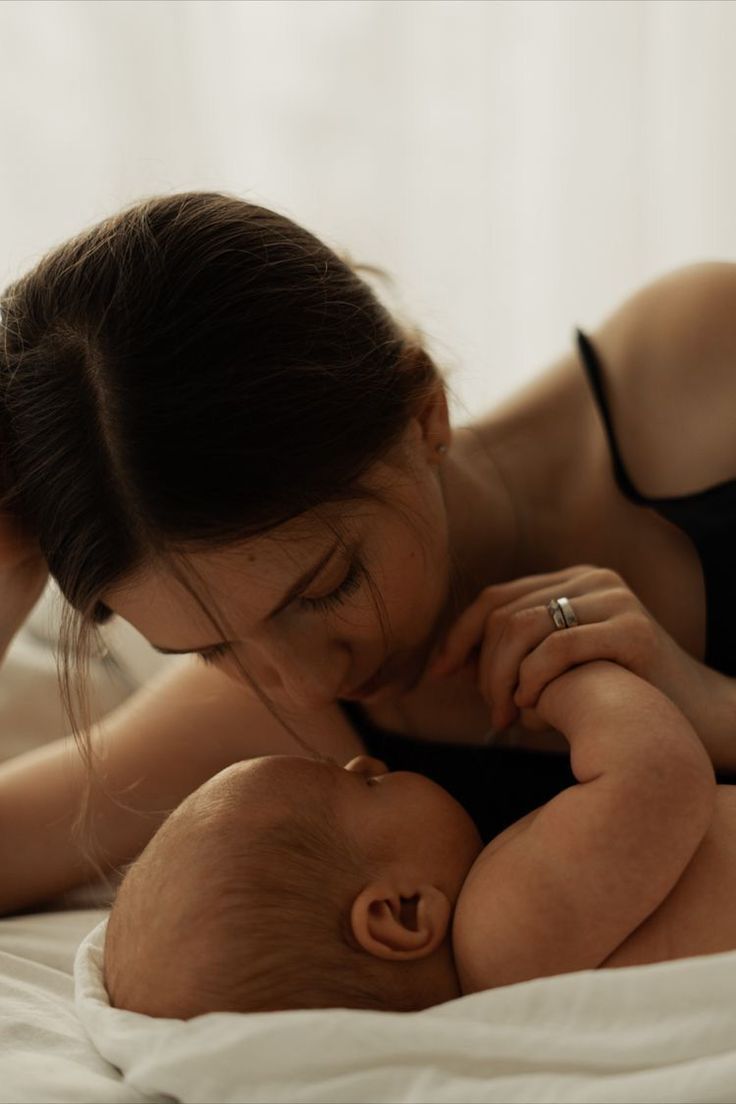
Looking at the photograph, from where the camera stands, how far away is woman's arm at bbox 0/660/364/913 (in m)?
1.45

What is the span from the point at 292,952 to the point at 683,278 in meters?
0.94

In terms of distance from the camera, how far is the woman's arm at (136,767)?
1449 mm

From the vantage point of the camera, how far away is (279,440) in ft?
3.60

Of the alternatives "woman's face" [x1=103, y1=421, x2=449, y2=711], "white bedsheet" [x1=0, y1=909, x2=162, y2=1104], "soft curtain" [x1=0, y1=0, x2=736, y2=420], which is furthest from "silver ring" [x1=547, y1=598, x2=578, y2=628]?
"soft curtain" [x1=0, y1=0, x2=736, y2=420]

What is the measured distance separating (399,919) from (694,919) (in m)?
0.23

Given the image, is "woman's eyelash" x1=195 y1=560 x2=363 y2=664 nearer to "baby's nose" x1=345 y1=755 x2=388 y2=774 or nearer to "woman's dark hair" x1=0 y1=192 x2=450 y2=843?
"woman's dark hair" x1=0 y1=192 x2=450 y2=843

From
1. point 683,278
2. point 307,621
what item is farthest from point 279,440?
point 683,278

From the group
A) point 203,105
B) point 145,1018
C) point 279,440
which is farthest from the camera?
point 203,105

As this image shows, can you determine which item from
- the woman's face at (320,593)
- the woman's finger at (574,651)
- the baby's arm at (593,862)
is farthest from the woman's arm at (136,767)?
the baby's arm at (593,862)

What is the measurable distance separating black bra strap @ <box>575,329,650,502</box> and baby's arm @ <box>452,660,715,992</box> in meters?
0.46

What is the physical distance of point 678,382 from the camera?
1505mm

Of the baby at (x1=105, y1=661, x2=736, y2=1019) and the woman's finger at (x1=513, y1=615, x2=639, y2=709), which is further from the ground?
the woman's finger at (x1=513, y1=615, x2=639, y2=709)

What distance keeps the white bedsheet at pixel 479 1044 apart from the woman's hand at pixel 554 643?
325 millimetres

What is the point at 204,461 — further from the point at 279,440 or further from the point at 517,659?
the point at 517,659
